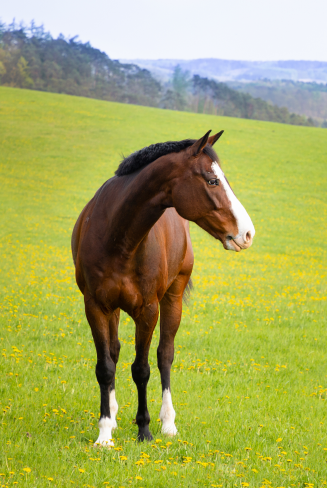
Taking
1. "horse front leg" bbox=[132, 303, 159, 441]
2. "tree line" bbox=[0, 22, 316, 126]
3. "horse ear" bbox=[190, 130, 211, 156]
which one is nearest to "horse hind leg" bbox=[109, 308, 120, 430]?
"horse front leg" bbox=[132, 303, 159, 441]

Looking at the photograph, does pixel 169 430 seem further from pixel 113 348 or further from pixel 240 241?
pixel 240 241

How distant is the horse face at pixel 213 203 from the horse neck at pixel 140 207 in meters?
0.22

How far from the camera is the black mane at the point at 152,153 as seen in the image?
3.98 meters

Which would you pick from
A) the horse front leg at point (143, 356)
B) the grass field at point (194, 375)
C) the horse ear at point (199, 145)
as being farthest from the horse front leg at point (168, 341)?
the horse ear at point (199, 145)

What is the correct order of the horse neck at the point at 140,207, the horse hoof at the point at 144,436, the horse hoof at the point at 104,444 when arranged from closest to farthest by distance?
the horse neck at the point at 140,207 → the horse hoof at the point at 104,444 → the horse hoof at the point at 144,436

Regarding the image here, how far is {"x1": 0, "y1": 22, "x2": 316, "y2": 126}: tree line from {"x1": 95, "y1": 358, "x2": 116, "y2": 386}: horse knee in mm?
65820

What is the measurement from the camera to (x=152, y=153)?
4.22 metres

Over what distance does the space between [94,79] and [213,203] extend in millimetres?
75329

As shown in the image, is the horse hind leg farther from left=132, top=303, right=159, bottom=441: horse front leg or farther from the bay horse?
left=132, top=303, right=159, bottom=441: horse front leg

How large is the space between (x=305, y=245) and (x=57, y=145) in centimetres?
2259

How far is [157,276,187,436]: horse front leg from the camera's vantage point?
16.7ft

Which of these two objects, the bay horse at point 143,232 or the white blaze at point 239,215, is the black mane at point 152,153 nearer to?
the bay horse at point 143,232

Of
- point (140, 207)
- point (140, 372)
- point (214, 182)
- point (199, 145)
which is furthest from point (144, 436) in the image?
point (199, 145)

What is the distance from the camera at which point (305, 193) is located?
32.9 m
